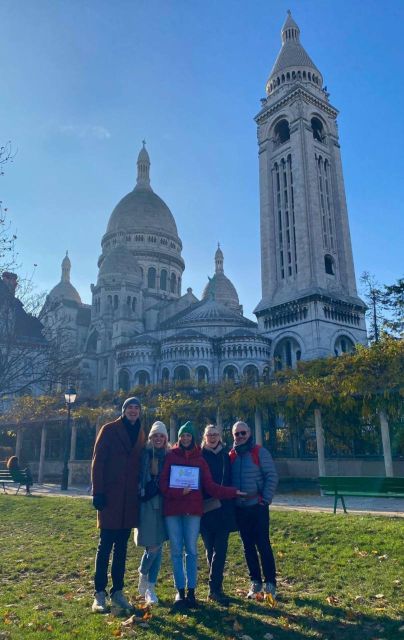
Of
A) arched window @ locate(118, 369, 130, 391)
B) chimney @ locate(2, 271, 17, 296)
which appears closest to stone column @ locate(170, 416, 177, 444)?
chimney @ locate(2, 271, 17, 296)

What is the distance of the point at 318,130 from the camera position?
193 ft

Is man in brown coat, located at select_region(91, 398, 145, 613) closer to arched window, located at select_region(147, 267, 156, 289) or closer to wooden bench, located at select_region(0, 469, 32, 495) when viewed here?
wooden bench, located at select_region(0, 469, 32, 495)

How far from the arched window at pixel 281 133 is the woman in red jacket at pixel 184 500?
57884 millimetres

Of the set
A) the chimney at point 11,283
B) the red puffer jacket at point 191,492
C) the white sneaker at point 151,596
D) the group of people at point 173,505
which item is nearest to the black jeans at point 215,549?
the group of people at point 173,505

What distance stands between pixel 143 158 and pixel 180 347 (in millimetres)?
54182

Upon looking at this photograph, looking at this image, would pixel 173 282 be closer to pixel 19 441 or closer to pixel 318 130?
pixel 318 130

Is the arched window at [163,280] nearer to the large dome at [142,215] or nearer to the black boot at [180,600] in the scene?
the large dome at [142,215]

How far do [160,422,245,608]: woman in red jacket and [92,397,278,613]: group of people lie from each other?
0.04 ft

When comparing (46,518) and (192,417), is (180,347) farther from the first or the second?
(46,518)

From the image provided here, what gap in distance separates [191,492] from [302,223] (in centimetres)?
4871

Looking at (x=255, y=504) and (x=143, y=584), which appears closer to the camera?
(x=143, y=584)

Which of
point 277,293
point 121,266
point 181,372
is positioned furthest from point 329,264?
point 121,266

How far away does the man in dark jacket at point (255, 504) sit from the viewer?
632 cm

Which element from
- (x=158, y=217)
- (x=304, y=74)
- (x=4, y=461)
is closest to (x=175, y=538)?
(x=4, y=461)
